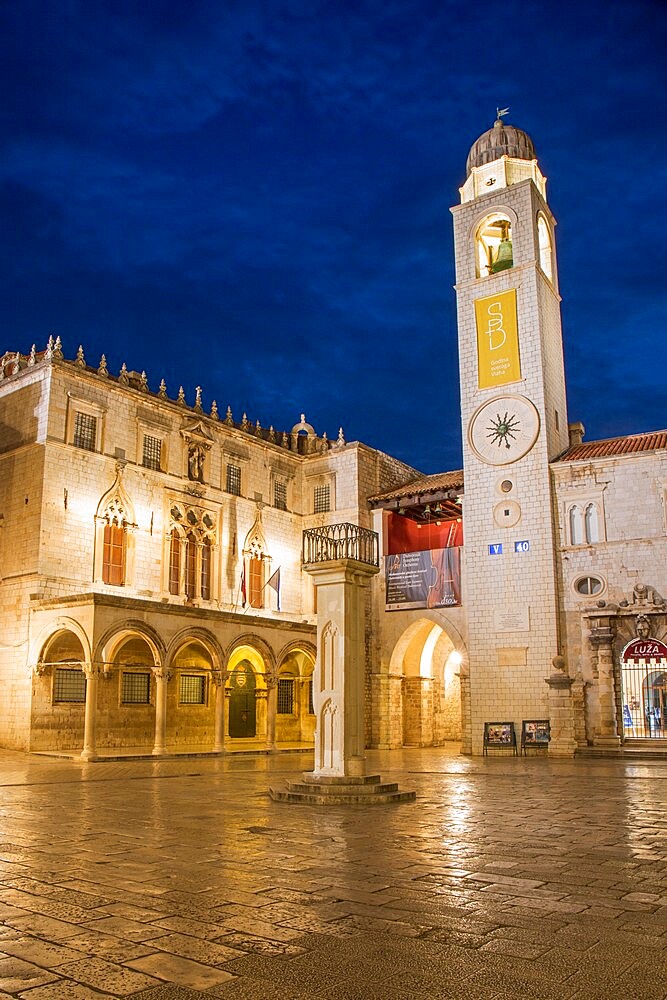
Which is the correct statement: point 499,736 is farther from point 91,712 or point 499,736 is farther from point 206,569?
point 206,569

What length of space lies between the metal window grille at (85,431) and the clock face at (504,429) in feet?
40.4

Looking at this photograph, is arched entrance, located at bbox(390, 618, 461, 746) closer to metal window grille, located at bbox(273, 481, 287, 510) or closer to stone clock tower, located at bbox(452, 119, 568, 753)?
stone clock tower, located at bbox(452, 119, 568, 753)

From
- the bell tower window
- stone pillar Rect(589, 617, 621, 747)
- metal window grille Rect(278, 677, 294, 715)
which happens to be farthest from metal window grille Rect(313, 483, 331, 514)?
stone pillar Rect(589, 617, 621, 747)

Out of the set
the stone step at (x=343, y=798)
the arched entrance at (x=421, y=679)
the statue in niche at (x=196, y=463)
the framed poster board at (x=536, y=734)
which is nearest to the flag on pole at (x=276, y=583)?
the statue in niche at (x=196, y=463)

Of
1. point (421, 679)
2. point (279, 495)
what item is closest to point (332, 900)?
point (421, 679)

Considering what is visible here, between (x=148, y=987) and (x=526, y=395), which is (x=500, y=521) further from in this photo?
(x=148, y=987)

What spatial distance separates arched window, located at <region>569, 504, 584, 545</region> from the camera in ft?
86.3

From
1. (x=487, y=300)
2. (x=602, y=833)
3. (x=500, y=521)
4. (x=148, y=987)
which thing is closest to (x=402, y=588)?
(x=500, y=521)

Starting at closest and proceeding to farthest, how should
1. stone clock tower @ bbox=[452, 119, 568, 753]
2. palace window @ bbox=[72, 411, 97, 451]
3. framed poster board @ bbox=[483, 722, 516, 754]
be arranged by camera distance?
framed poster board @ bbox=[483, 722, 516, 754], stone clock tower @ bbox=[452, 119, 568, 753], palace window @ bbox=[72, 411, 97, 451]

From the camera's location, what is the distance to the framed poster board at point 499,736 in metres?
24.2

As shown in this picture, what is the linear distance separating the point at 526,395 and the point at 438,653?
38.1ft

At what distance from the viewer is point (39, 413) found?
26375 mm

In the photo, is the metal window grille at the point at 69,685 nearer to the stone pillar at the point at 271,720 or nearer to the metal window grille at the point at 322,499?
the stone pillar at the point at 271,720

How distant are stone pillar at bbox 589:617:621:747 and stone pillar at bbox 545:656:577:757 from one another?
2.66 ft
